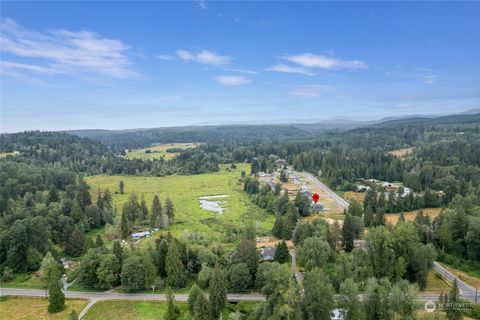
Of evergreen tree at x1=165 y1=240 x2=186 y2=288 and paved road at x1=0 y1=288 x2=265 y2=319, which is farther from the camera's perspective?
evergreen tree at x1=165 y1=240 x2=186 y2=288

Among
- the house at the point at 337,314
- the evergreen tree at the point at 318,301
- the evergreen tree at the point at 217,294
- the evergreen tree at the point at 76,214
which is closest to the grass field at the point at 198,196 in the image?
→ the evergreen tree at the point at 76,214

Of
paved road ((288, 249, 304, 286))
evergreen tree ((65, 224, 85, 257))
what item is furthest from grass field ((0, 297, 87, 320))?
paved road ((288, 249, 304, 286))

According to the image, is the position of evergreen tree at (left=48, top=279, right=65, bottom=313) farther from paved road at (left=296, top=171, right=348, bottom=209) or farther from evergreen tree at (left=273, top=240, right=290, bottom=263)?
paved road at (left=296, top=171, right=348, bottom=209)

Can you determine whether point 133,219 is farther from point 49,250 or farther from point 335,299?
point 335,299

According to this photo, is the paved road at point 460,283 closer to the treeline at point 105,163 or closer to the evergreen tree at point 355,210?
the evergreen tree at point 355,210

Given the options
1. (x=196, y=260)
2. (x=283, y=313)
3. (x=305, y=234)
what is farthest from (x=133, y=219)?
(x=283, y=313)

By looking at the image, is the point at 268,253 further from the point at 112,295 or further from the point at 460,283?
the point at 460,283

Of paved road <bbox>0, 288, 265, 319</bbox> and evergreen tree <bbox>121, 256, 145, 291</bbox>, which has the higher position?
evergreen tree <bbox>121, 256, 145, 291</bbox>

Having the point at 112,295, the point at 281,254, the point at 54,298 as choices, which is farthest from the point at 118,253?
the point at 281,254
